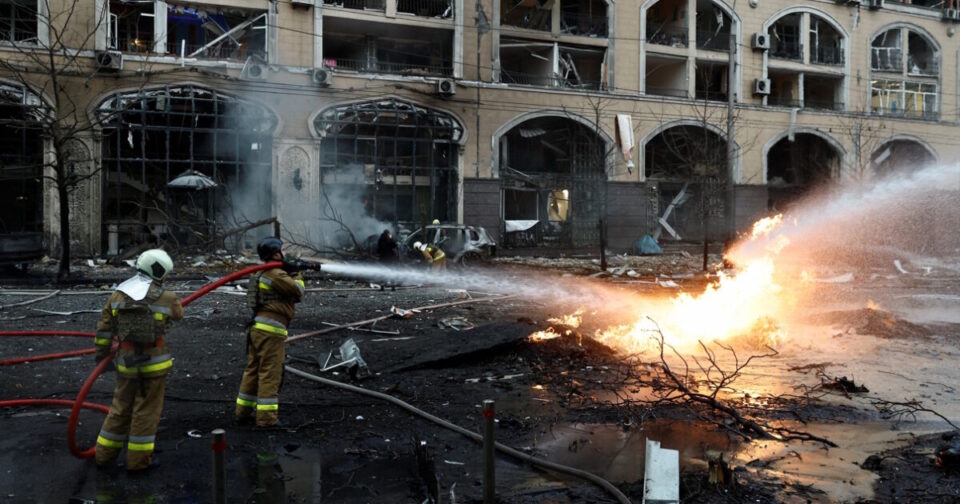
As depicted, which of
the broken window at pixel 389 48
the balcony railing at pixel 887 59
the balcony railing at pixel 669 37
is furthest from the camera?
the balcony railing at pixel 887 59

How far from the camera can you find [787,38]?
38062mm

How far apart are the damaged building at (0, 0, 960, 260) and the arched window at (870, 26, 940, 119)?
120mm

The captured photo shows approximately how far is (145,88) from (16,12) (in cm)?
565

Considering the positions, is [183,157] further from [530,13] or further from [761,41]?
[761,41]

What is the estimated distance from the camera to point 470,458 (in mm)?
5973

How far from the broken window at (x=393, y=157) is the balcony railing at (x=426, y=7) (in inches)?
180

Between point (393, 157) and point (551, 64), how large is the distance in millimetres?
8982

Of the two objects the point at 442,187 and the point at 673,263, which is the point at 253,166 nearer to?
the point at 442,187

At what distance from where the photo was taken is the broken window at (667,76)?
35153 mm

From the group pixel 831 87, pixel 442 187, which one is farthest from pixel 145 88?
pixel 831 87

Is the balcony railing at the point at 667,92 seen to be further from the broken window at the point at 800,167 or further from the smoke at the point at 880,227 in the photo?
the smoke at the point at 880,227

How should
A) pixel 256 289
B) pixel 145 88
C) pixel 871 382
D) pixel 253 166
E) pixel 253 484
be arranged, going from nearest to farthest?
1. pixel 253 484
2. pixel 256 289
3. pixel 871 382
4. pixel 145 88
5. pixel 253 166

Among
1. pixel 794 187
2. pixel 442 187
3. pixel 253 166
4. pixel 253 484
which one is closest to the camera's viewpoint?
pixel 253 484

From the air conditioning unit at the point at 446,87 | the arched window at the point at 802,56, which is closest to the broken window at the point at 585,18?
the air conditioning unit at the point at 446,87
